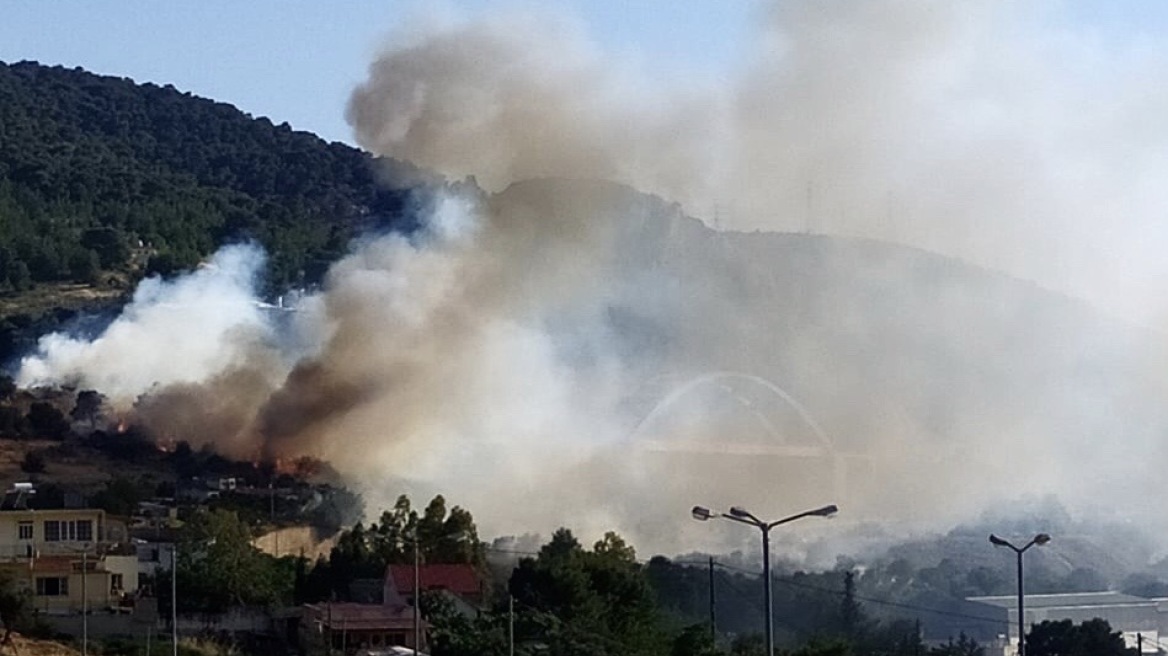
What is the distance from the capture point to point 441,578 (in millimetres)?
69750

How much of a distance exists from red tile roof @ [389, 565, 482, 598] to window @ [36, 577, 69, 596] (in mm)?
10076

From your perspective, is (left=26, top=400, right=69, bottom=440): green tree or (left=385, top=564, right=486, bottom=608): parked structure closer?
(left=385, top=564, right=486, bottom=608): parked structure

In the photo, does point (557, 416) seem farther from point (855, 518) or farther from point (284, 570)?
point (284, 570)

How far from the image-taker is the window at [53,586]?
67.2m

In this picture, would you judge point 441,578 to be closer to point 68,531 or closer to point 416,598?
point 416,598

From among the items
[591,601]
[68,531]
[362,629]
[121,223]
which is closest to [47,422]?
[68,531]

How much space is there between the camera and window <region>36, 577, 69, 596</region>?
67.2m

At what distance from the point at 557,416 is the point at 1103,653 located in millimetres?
43672

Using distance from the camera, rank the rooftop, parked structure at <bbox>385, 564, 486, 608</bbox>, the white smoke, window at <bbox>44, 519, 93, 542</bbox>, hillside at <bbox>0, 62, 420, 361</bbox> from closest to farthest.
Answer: parked structure at <bbox>385, 564, 486, 608</bbox>, window at <bbox>44, 519, 93, 542</bbox>, the rooftop, the white smoke, hillside at <bbox>0, 62, 420, 361</bbox>

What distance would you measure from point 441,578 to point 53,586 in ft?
39.5

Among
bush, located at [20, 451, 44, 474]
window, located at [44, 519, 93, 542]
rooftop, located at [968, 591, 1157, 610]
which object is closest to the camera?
window, located at [44, 519, 93, 542]

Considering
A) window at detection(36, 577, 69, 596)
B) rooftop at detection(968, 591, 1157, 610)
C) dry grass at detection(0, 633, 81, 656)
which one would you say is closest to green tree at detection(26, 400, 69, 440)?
window at detection(36, 577, 69, 596)

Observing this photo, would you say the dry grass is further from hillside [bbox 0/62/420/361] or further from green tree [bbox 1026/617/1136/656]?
hillside [bbox 0/62/420/361]

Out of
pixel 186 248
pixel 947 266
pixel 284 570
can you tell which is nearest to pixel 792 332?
pixel 947 266
